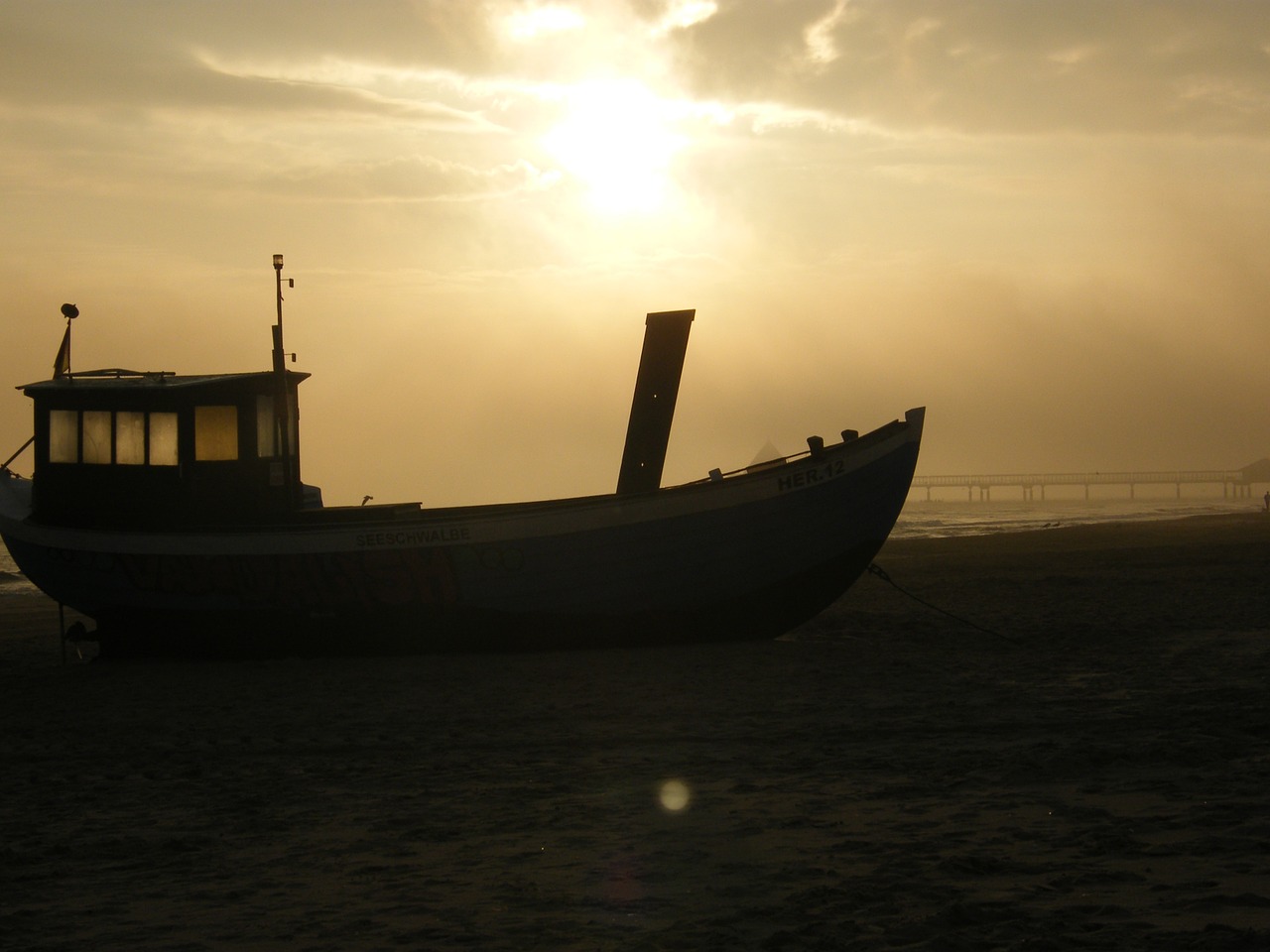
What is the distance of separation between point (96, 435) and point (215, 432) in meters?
1.80

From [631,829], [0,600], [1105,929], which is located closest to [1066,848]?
[1105,929]

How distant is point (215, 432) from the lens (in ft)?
55.5

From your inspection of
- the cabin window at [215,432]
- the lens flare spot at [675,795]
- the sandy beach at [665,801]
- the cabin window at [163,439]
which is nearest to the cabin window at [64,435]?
the cabin window at [163,439]

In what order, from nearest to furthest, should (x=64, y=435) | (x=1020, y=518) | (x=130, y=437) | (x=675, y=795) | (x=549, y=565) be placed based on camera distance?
1. (x=675, y=795)
2. (x=549, y=565)
3. (x=130, y=437)
4. (x=64, y=435)
5. (x=1020, y=518)

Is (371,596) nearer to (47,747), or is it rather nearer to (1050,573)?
(47,747)

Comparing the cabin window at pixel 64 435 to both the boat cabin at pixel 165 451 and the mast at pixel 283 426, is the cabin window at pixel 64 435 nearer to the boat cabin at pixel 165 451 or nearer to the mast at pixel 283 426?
the boat cabin at pixel 165 451

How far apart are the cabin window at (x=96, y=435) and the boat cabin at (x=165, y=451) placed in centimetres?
1

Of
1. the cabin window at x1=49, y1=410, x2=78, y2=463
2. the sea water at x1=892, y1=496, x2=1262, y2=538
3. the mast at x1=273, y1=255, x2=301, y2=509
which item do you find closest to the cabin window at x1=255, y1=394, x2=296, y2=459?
the mast at x1=273, y1=255, x2=301, y2=509

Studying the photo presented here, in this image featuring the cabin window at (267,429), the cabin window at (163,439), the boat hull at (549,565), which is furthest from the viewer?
the cabin window at (267,429)

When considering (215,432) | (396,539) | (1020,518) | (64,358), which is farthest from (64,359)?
(1020,518)

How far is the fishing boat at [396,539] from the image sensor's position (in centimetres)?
1573

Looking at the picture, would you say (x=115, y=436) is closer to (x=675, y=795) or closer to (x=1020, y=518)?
(x=675, y=795)

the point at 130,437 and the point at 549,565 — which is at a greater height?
the point at 130,437

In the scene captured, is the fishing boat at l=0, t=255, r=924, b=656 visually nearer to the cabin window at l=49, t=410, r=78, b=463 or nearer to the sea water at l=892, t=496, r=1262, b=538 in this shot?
the cabin window at l=49, t=410, r=78, b=463
